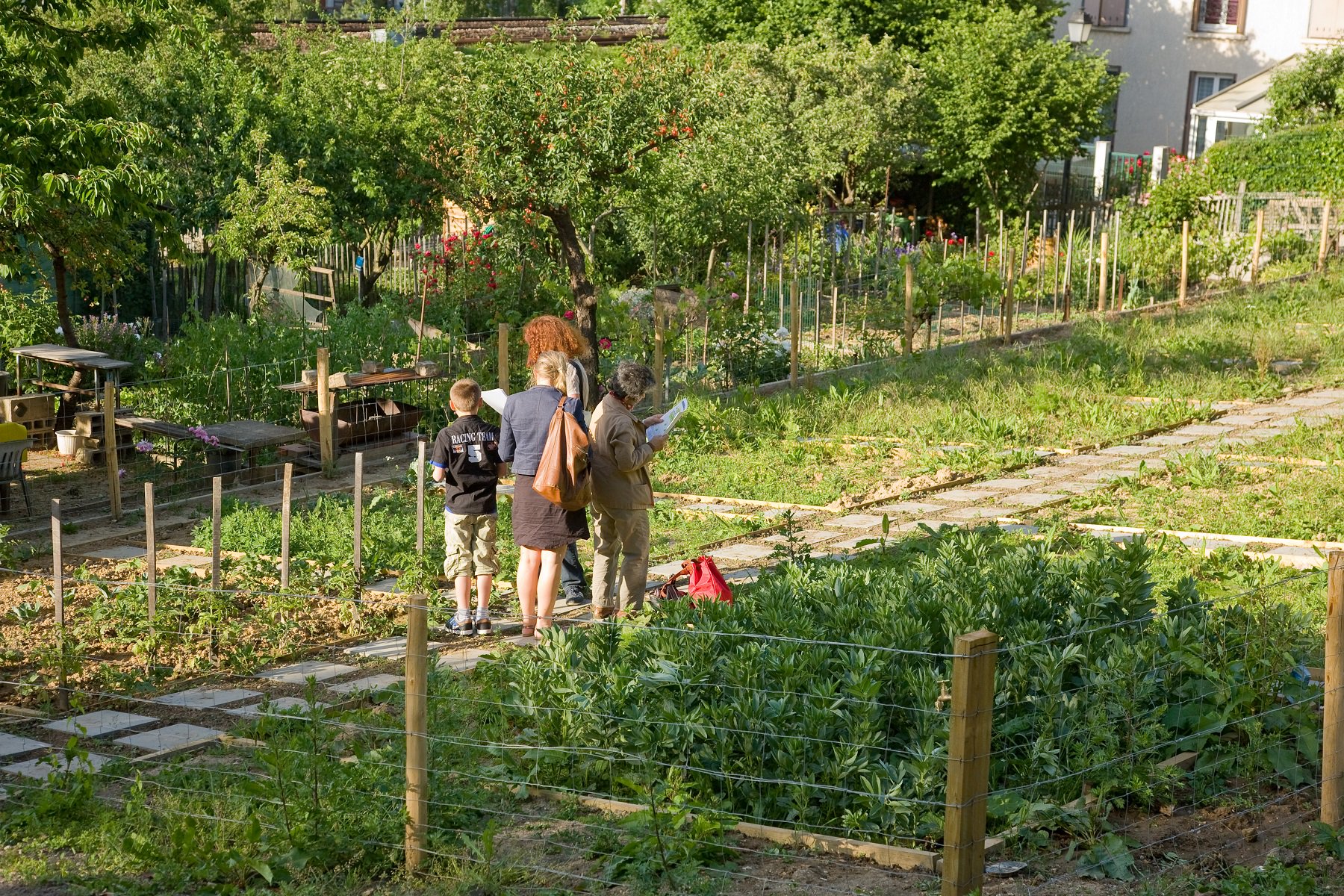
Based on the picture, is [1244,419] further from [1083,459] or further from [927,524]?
[927,524]

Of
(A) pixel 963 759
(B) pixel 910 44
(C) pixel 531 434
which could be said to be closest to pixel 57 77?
(C) pixel 531 434

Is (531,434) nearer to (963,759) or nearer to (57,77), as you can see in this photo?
(963,759)

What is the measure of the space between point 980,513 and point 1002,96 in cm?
1884

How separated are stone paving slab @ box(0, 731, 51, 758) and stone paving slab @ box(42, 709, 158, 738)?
15cm

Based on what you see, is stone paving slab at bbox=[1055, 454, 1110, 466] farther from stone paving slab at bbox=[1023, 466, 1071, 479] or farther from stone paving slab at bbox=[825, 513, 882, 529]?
stone paving slab at bbox=[825, 513, 882, 529]

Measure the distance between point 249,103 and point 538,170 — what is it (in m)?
5.31

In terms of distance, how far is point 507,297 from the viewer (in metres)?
16.4

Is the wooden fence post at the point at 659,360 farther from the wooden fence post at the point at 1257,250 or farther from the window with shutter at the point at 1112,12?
the window with shutter at the point at 1112,12

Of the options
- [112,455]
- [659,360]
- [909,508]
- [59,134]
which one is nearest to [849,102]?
[659,360]

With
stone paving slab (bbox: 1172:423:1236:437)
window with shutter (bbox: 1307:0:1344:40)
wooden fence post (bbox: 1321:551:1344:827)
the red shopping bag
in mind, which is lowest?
stone paving slab (bbox: 1172:423:1236:437)

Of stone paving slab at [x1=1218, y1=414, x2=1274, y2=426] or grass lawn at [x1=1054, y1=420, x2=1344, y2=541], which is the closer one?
grass lawn at [x1=1054, y1=420, x2=1344, y2=541]

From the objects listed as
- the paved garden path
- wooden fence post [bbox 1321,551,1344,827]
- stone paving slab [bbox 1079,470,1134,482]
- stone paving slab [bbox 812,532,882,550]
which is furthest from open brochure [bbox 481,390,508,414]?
stone paving slab [bbox 1079,470,1134,482]

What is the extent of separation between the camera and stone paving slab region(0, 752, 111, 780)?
18.4 feet

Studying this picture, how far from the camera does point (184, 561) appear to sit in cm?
929
